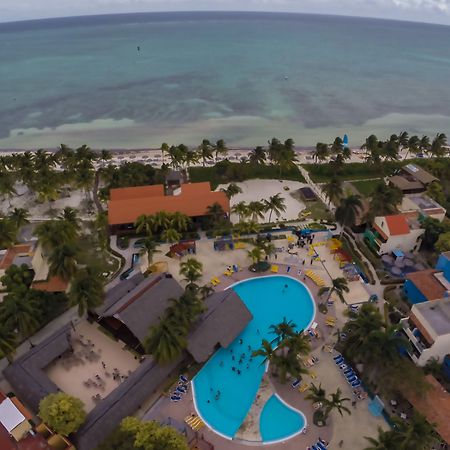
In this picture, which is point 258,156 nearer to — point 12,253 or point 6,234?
point 6,234

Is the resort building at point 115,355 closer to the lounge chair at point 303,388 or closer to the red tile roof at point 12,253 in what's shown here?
the lounge chair at point 303,388

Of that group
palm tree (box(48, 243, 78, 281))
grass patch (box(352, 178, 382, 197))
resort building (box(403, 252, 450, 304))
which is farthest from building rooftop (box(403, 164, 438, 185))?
palm tree (box(48, 243, 78, 281))

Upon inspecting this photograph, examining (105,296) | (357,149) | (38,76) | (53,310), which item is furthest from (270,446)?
(38,76)

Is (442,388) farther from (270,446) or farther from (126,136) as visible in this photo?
(126,136)

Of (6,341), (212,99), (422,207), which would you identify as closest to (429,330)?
(422,207)

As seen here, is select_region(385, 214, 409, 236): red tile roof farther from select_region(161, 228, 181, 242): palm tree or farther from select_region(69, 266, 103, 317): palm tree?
select_region(69, 266, 103, 317): palm tree

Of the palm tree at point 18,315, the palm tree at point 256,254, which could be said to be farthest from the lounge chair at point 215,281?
the palm tree at point 18,315
